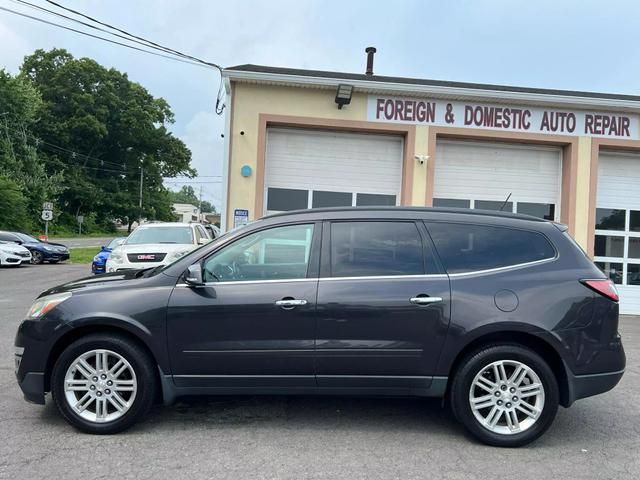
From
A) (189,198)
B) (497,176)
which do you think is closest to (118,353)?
(497,176)

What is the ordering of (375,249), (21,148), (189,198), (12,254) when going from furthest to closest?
(189,198) → (21,148) → (12,254) → (375,249)

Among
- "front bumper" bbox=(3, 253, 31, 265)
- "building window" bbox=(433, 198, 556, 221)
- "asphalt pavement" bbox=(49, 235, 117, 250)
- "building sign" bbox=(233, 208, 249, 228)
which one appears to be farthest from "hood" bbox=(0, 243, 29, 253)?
"building window" bbox=(433, 198, 556, 221)

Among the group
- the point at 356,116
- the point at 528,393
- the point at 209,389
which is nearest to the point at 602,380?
the point at 528,393

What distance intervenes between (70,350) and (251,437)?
5.03 ft

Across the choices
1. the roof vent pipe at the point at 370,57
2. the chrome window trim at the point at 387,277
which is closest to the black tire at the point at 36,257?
the roof vent pipe at the point at 370,57

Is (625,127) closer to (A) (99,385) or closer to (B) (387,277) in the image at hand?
(B) (387,277)

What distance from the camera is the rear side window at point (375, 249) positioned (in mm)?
3842

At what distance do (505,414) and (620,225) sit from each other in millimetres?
8781

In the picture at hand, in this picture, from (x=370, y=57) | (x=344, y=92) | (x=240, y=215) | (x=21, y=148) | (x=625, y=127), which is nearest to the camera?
(x=344, y=92)

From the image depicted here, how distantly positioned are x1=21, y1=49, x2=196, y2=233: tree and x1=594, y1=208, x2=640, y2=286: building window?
4595 centimetres

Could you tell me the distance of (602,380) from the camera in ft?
12.3

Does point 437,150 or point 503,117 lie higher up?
point 503,117

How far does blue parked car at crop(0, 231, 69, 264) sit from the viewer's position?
21422mm

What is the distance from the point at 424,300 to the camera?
3.71 meters
